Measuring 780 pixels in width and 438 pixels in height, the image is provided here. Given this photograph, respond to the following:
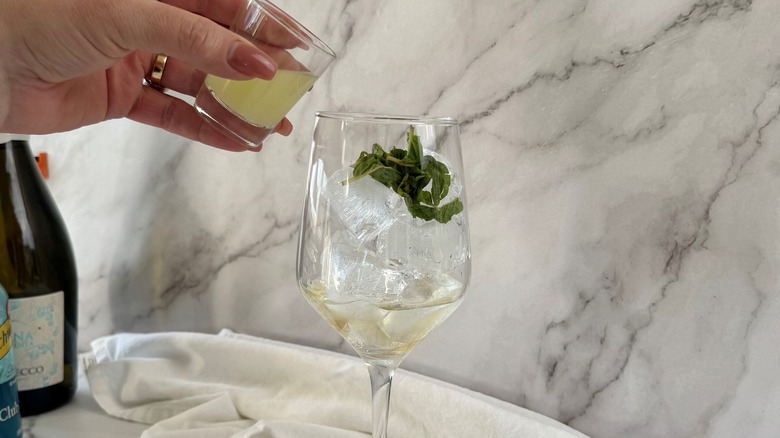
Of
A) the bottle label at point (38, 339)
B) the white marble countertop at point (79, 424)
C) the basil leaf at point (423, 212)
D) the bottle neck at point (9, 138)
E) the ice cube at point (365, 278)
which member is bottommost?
the white marble countertop at point (79, 424)

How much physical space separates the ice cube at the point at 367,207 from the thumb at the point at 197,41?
0.38 feet

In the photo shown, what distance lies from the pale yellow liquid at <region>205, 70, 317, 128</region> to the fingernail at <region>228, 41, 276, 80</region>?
0.23 ft

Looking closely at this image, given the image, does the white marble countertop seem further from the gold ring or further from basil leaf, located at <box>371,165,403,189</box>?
basil leaf, located at <box>371,165,403,189</box>

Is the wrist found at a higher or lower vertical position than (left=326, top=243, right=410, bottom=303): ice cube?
higher

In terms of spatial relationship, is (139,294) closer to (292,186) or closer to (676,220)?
(292,186)

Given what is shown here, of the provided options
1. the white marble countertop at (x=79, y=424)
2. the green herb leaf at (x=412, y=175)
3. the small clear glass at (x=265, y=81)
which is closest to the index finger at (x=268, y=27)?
the small clear glass at (x=265, y=81)

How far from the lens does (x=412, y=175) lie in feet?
1.82

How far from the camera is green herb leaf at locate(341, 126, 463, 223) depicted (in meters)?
0.55

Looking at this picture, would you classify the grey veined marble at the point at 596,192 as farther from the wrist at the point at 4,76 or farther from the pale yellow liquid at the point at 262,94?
the wrist at the point at 4,76

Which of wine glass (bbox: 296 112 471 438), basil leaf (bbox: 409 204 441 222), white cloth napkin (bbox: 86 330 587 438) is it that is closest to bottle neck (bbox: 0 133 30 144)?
white cloth napkin (bbox: 86 330 587 438)

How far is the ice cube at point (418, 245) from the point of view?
0.55m

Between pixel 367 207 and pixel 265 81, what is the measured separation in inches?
6.2

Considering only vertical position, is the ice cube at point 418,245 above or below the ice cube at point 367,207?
below

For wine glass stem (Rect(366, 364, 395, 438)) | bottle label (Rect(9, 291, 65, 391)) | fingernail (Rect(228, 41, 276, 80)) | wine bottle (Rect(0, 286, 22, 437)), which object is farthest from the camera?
bottle label (Rect(9, 291, 65, 391))
